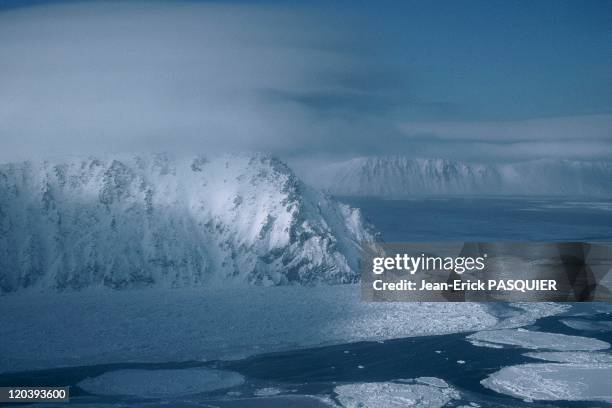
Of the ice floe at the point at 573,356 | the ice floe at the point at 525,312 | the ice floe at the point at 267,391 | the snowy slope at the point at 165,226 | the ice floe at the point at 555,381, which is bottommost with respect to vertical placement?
the ice floe at the point at 555,381

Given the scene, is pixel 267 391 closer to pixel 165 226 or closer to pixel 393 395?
pixel 393 395

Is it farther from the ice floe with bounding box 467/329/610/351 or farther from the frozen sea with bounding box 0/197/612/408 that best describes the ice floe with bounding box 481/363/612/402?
the ice floe with bounding box 467/329/610/351

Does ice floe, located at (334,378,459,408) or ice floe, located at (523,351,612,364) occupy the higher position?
ice floe, located at (523,351,612,364)

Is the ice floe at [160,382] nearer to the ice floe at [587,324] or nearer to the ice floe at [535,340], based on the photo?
the ice floe at [535,340]

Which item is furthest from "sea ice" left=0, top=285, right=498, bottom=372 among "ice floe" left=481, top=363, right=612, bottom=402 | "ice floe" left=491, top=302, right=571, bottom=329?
"ice floe" left=481, top=363, right=612, bottom=402

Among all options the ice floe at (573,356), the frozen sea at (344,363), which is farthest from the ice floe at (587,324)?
the ice floe at (573,356)
